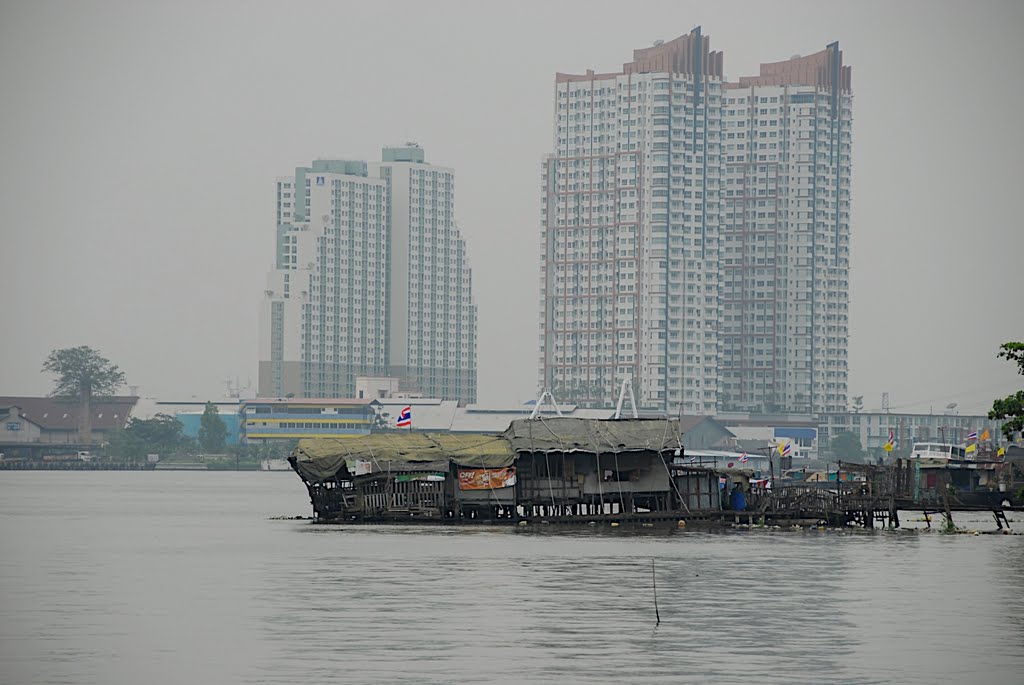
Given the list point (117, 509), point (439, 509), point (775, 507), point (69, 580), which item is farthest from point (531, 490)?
point (117, 509)

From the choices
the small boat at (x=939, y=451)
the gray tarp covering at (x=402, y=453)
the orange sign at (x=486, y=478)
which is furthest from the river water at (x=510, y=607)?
the small boat at (x=939, y=451)

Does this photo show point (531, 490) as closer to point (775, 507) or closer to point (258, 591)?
point (775, 507)

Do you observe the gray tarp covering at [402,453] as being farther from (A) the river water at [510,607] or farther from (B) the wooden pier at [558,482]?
(A) the river water at [510,607]

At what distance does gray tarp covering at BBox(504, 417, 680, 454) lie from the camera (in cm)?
7094

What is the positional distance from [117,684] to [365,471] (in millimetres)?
44254

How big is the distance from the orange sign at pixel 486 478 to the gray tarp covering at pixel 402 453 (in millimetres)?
440

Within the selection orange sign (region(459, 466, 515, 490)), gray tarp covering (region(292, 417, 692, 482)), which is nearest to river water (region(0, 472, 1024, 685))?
orange sign (region(459, 466, 515, 490))

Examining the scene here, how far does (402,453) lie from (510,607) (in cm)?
3213

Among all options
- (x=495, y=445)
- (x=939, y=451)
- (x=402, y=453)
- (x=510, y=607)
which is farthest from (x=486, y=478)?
(x=939, y=451)

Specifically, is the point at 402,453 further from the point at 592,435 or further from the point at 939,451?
the point at 939,451

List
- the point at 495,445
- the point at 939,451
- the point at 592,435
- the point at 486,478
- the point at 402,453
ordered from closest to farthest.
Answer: the point at 592,435 → the point at 486,478 → the point at 495,445 → the point at 402,453 → the point at 939,451

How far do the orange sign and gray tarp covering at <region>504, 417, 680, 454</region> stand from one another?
1.30m

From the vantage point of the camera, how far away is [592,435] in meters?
71.6

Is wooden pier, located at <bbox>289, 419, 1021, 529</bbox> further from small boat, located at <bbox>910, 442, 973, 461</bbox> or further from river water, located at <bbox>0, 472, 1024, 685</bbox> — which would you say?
small boat, located at <bbox>910, 442, 973, 461</bbox>
